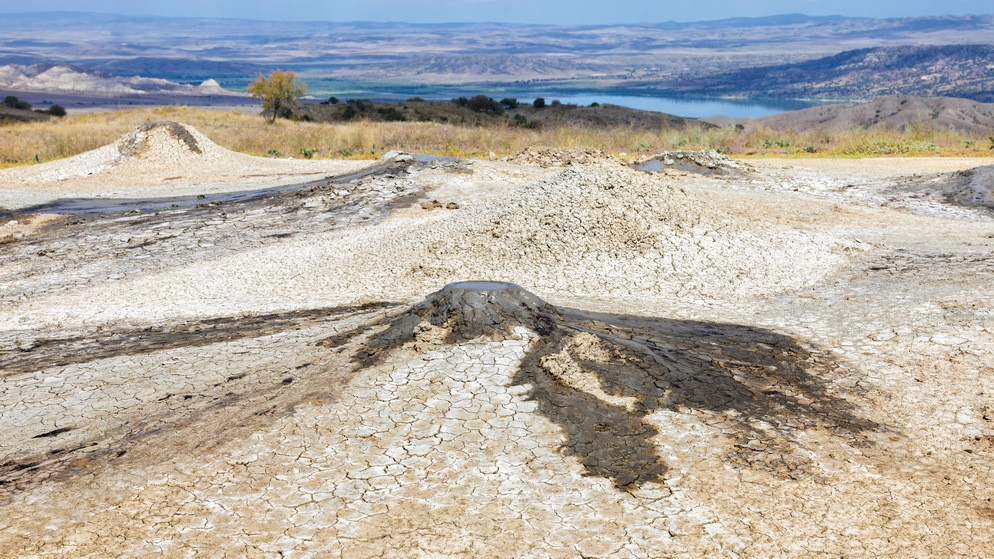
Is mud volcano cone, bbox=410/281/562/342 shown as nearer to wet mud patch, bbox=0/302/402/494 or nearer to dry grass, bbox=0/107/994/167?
wet mud patch, bbox=0/302/402/494

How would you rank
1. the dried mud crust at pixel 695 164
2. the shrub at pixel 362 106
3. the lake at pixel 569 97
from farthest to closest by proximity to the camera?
the lake at pixel 569 97, the shrub at pixel 362 106, the dried mud crust at pixel 695 164

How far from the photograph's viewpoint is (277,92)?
36.4m

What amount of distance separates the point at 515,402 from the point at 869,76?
410 ft

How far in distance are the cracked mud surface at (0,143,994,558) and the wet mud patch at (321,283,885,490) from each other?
0.03 m

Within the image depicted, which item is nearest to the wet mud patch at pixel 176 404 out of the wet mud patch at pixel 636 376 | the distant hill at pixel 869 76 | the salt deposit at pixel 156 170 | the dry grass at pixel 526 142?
the wet mud patch at pixel 636 376

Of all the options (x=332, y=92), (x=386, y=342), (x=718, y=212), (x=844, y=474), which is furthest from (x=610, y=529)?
(x=332, y=92)

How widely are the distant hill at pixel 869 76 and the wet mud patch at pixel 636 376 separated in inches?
3800

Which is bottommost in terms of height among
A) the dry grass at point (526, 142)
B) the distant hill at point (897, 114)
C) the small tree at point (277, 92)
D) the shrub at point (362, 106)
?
the distant hill at point (897, 114)

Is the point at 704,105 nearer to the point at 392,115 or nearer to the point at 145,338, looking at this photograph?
the point at 392,115

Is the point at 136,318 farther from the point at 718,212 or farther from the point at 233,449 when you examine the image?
the point at 718,212

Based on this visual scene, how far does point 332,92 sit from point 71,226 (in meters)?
107

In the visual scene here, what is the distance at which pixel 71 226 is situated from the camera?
13969 millimetres

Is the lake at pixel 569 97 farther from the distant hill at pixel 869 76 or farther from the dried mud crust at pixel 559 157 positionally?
the dried mud crust at pixel 559 157

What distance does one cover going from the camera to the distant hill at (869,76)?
101 metres
